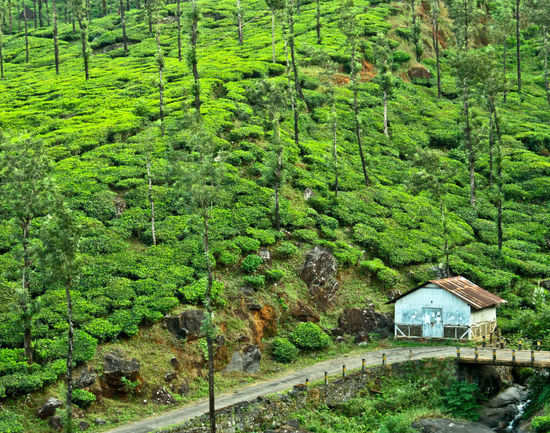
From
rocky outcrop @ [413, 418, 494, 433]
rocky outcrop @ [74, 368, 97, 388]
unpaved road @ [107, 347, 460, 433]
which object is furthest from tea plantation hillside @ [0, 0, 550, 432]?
rocky outcrop @ [413, 418, 494, 433]

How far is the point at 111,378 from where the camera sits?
41000 millimetres

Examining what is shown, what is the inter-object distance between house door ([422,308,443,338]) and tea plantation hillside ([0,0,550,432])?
4.51m

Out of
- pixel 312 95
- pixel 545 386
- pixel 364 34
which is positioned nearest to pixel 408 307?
pixel 545 386

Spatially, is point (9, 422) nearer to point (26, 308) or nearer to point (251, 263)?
point (26, 308)

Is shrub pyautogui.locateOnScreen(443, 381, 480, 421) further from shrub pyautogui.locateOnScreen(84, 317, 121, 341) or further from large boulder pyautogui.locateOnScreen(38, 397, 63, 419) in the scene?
large boulder pyautogui.locateOnScreen(38, 397, 63, 419)

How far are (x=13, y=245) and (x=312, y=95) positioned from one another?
5108 centimetres

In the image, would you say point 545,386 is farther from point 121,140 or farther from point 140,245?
point 121,140

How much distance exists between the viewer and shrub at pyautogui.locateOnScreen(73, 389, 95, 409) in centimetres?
3847

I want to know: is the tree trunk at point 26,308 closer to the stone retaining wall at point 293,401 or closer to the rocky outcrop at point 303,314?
the stone retaining wall at point 293,401

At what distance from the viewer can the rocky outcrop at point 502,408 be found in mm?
43844

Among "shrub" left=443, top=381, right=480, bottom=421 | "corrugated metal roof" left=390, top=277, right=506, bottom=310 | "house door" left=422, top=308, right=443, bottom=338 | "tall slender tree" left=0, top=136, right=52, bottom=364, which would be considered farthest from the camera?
"house door" left=422, top=308, right=443, bottom=338

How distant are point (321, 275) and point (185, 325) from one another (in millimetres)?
15307

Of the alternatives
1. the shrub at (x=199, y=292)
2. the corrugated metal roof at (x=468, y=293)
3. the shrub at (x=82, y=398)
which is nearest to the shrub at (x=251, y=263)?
the shrub at (x=199, y=292)

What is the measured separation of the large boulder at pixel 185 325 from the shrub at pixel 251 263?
8069mm
